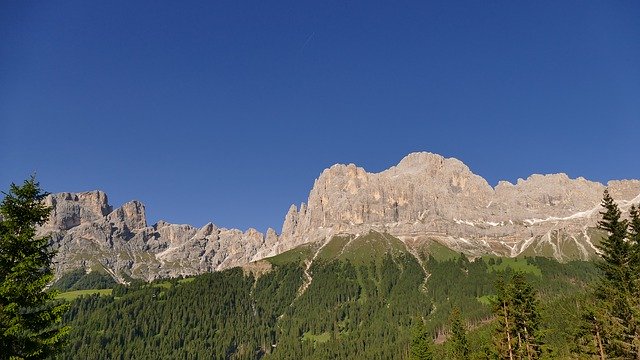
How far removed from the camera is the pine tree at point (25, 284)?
23.6m

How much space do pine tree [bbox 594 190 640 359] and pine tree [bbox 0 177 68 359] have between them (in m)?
38.4

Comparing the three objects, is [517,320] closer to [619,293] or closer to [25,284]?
[619,293]

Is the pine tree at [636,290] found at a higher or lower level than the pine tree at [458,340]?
higher

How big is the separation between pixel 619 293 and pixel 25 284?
4466cm

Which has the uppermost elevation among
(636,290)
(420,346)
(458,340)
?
(636,290)

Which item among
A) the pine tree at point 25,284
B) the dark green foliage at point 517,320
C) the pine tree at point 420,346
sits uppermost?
the pine tree at point 25,284

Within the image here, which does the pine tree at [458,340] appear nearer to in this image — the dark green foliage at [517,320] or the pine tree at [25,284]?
the dark green foliage at [517,320]

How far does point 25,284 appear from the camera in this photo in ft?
79.7

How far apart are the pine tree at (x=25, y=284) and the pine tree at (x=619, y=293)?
38.4 meters

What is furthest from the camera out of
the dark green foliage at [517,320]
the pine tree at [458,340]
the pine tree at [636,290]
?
the pine tree at [458,340]

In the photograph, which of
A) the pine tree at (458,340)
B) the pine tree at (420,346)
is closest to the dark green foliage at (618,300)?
the pine tree at (458,340)

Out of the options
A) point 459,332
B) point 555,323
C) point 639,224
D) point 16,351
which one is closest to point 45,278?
point 16,351

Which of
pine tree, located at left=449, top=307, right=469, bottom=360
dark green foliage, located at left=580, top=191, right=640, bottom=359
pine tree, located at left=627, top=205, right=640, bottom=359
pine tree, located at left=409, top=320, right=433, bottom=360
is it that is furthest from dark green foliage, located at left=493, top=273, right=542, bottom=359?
pine tree, located at left=409, top=320, right=433, bottom=360

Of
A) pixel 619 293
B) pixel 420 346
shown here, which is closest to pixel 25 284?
pixel 619 293
